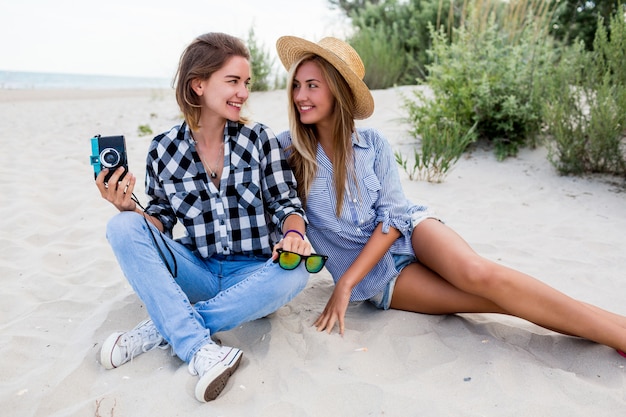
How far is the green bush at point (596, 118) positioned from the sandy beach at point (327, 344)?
1.75 ft

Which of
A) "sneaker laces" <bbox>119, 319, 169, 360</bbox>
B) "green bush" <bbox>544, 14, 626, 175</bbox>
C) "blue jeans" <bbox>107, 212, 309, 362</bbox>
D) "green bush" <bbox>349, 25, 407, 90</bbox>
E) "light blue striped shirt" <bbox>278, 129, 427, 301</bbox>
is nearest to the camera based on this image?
"blue jeans" <bbox>107, 212, 309, 362</bbox>

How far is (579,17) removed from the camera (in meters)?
9.55

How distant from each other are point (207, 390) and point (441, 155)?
3.45m

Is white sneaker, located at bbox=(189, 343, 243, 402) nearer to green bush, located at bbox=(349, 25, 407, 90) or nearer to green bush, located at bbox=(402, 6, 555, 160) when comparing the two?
green bush, located at bbox=(402, 6, 555, 160)

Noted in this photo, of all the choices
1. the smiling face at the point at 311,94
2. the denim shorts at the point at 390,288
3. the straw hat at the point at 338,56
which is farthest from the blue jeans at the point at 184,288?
the straw hat at the point at 338,56

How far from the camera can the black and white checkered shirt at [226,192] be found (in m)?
2.34

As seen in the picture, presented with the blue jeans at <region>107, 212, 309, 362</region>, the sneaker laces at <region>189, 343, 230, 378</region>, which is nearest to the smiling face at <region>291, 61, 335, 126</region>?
the blue jeans at <region>107, 212, 309, 362</region>

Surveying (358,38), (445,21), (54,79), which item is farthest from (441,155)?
(54,79)

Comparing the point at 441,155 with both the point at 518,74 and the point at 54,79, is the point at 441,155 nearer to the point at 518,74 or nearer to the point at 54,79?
the point at 518,74

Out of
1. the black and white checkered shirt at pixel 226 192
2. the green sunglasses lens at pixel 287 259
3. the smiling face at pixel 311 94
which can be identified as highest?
the smiling face at pixel 311 94

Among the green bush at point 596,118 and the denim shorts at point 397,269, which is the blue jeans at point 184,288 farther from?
the green bush at point 596,118

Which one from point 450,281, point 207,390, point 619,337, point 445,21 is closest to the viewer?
point 207,390

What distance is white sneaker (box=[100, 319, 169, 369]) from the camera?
2031 mm

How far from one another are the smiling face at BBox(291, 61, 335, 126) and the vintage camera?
790mm
